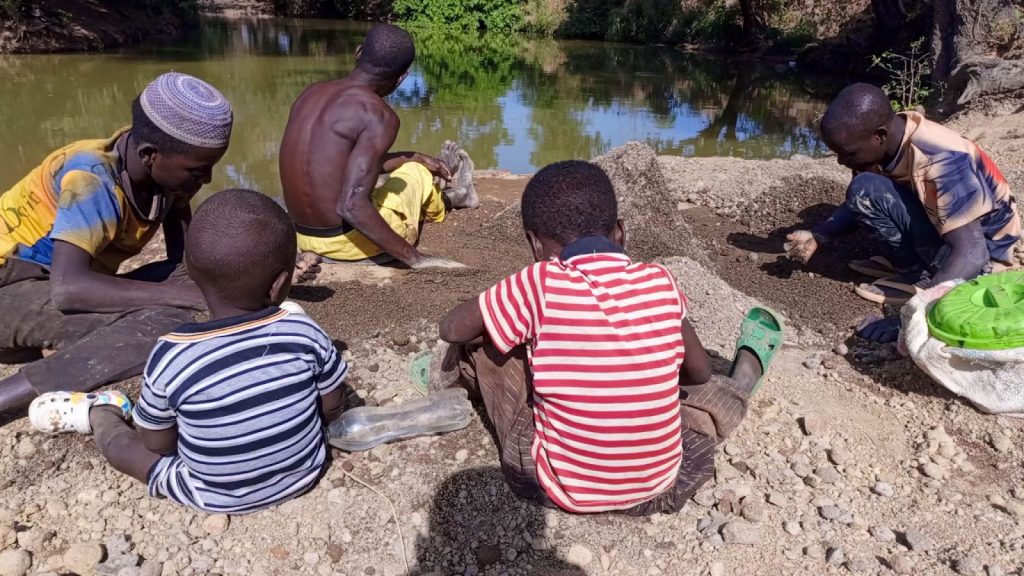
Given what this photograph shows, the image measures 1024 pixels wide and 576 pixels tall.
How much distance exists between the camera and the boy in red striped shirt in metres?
1.72

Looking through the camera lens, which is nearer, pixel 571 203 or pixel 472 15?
pixel 571 203

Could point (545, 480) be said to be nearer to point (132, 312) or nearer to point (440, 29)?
point (132, 312)

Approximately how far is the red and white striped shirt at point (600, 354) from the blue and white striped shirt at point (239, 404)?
1.74ft

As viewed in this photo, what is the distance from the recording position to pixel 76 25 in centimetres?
1527

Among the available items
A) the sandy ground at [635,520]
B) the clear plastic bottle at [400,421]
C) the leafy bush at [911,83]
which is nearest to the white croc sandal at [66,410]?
the sandy ground at [635,520]

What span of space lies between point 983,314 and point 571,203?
5.40 feet

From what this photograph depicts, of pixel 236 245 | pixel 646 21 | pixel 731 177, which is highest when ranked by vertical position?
pixel 236 245

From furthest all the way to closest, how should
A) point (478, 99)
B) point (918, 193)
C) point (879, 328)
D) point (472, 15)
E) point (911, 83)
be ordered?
1. point (472, 15)
2. point (478, 99)
3. point (911, 83)
4. point (918, 193)
5. point (879, 328)

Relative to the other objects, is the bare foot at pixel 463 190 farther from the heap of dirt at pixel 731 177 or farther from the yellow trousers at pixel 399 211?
the heap of dirt at pixel 731 177

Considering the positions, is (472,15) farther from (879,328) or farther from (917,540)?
(917,540)

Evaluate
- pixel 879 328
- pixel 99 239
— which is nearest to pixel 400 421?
pixel 99 239

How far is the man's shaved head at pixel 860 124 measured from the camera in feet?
10.2

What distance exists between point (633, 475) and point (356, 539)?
80 centimetres

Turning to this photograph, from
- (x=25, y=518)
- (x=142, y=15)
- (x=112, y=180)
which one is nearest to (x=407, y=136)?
(x=112, y=180)
